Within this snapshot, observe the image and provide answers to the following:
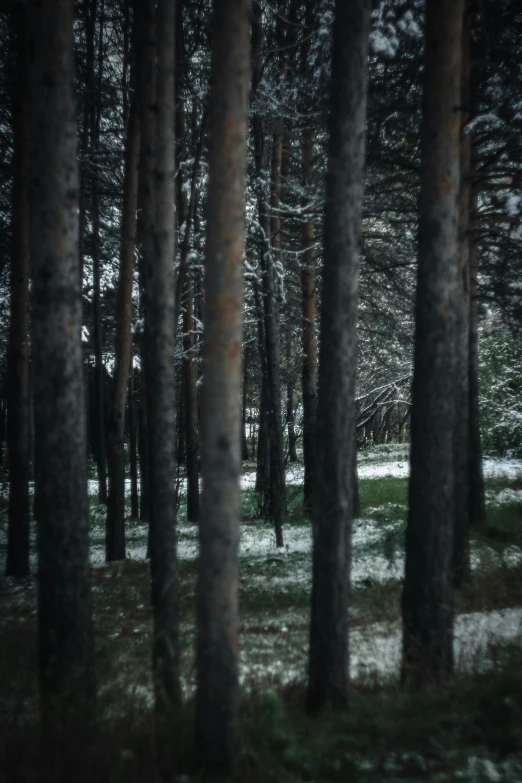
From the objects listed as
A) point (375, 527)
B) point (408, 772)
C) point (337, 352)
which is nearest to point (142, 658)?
point (408, 772)

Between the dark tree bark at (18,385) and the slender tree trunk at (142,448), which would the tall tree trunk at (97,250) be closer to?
the dark tree bark at (18,385)

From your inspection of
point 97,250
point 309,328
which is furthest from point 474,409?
point 97,250

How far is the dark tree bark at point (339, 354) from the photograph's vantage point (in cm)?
582

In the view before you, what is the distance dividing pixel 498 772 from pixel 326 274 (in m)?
3.97

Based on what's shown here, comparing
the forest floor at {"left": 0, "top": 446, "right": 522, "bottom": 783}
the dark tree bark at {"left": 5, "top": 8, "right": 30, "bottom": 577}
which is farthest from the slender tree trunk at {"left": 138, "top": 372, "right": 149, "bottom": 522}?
the forest floor at {"left": 0, "top": 446, "right": 522, "bottom": 783}

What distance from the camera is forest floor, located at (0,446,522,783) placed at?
4559 mm

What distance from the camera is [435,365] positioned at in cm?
661

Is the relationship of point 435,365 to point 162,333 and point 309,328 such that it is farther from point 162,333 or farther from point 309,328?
point 309,328

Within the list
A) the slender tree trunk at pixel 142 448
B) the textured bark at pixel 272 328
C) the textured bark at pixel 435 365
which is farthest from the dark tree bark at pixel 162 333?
the slender tree trunk at pixel 142 448

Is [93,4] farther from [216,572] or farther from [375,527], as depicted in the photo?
[375,527]

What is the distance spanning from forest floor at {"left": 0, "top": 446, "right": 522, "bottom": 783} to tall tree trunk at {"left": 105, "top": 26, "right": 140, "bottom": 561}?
885mm

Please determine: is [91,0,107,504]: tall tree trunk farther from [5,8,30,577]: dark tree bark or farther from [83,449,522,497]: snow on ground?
[83,449,522,497]: snow on ground

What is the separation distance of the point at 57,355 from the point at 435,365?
3573 millimetres

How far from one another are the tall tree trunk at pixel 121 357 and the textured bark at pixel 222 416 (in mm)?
8740
